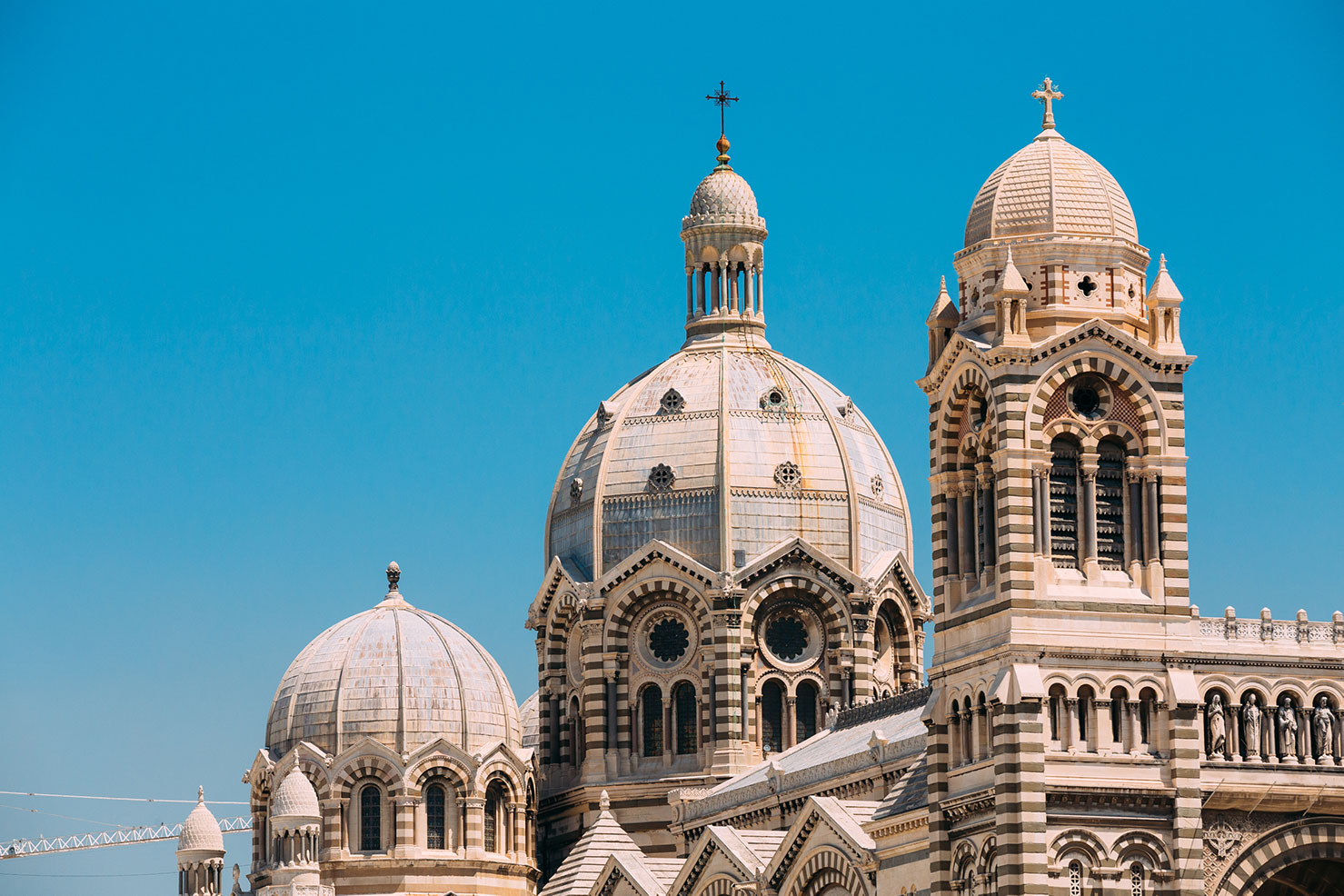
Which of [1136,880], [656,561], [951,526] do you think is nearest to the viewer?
[1136,880]

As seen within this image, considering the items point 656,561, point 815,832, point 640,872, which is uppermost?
point 656,561

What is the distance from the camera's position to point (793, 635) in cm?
11206

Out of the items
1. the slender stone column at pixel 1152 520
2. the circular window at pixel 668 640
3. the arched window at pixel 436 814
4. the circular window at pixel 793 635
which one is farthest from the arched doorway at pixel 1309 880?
the arched window at pixel 436 814

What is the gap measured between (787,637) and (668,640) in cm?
413

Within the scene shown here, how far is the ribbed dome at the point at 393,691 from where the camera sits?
113 metres

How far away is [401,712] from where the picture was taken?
113000mm

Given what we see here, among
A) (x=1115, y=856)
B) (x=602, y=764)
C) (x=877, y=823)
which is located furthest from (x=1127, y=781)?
(x=602, y=764)

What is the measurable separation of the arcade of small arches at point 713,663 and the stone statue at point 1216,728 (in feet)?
110

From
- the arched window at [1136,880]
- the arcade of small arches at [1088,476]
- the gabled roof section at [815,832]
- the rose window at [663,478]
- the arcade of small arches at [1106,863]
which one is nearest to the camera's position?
the arcade of small arches at [1106,863]

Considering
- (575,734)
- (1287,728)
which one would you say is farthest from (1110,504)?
(575,734)

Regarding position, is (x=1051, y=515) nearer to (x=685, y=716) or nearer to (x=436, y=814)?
(x=685, y=716)

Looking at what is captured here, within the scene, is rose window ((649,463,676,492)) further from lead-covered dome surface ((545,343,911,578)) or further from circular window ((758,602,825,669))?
circular window ((758,602,825,669))

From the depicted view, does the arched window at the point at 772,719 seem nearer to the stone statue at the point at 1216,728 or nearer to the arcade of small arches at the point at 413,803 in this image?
the arcade of small arches at the point at 413,803

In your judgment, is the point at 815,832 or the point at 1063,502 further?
the point at 815,832
